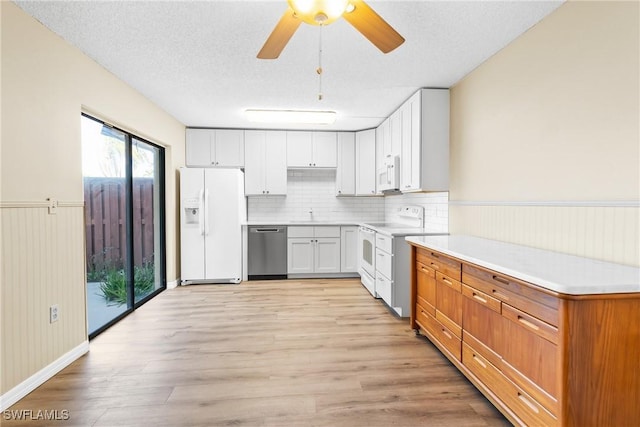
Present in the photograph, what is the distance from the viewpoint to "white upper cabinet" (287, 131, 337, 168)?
527cm

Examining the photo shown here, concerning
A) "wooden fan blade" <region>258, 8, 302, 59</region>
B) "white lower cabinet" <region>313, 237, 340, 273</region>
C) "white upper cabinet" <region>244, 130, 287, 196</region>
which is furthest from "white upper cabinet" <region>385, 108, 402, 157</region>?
"wooden fan blade" <region>258, 8, 302, 59</region>

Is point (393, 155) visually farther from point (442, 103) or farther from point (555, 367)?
point (555, 367)

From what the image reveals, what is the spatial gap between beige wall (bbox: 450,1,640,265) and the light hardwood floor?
1.19m

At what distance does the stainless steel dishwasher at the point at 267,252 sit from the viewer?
16.3ft

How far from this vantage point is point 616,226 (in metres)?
1.70

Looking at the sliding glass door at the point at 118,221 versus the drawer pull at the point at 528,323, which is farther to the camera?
the sliding glass door at the point at 118,221

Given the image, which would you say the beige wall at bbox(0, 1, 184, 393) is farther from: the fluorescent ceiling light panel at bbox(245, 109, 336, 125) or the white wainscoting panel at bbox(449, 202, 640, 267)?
the white wainscoting panel at bbox(449, 202, 640, 267)

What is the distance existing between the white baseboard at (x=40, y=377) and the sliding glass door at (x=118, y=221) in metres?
0.40

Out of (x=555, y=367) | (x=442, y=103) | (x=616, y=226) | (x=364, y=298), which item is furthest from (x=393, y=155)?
(x=555, y=367)

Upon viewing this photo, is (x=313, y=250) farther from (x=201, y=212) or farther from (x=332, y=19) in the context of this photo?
(x=332, y=19)

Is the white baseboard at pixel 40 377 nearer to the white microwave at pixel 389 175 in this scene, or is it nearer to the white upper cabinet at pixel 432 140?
the white upper cabinet at pixel 432 140

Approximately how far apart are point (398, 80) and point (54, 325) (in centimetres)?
Answer: 353

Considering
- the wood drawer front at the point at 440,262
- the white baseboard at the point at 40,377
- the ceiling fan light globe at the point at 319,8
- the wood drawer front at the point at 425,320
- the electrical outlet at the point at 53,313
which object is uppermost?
the ceiling fan light globe at the point at 319,8

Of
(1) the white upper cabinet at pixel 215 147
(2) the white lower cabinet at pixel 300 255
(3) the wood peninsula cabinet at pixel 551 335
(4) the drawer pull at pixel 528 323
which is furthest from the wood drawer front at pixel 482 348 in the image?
(1) the white upper cabinet at pixel 215 147
